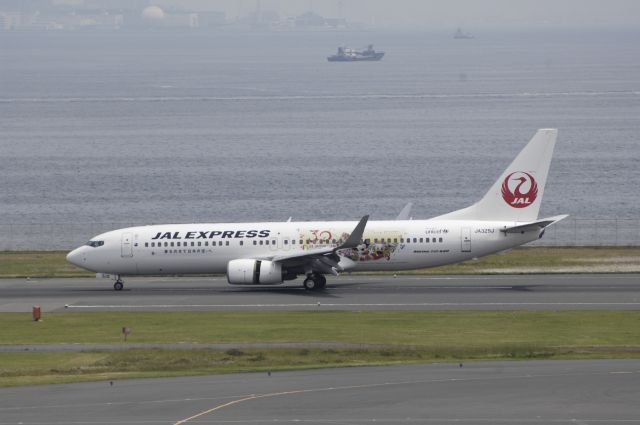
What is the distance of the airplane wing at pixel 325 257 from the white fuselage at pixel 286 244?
81 cm

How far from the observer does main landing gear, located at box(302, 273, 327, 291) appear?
61.5 meters

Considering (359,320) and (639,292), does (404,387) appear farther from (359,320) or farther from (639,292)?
(639,292)

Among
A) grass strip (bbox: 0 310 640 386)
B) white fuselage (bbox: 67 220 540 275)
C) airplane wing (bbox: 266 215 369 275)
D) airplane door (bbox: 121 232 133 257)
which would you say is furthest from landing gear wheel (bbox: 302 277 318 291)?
airplane door (bbox: 121 232 133 257)

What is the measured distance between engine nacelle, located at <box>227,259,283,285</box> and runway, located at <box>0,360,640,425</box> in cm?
2223

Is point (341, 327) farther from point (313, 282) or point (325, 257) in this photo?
point (313, 282)

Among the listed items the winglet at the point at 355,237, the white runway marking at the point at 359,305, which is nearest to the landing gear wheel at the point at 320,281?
the winglet at the point at 355,237

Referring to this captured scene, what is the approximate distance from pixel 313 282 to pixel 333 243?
7.40 ft

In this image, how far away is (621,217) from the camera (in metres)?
111

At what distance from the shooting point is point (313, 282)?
61.5 m

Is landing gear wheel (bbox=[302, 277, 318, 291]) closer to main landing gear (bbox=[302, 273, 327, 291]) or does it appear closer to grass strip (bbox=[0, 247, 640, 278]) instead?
main landing gear (bbox=[302, 273, 327, 291])

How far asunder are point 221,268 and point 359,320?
13.9 m

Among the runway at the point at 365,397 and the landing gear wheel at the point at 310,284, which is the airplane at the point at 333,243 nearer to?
the landing gear wheel at the point at 310,284

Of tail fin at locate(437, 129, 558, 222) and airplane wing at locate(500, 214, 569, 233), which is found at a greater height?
tail fin at locate(437, 129, 558, 222)

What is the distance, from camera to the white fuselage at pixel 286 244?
61250 millimetres
